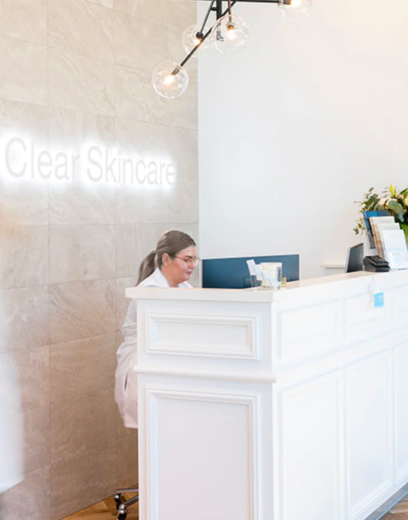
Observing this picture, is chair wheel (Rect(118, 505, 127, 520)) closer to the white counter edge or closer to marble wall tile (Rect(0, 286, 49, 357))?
marble wall tile (Rect(0, 286, 49, 357))

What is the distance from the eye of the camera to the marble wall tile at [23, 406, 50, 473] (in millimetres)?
3600

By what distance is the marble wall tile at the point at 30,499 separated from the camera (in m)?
3.52

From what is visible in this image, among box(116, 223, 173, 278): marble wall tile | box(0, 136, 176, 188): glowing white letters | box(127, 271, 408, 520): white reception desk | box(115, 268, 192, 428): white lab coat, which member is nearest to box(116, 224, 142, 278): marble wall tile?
box(116, 223, 173, 278): marble wall tile

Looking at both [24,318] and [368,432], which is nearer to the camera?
[368,432]

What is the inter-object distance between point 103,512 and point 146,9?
328 centimetres

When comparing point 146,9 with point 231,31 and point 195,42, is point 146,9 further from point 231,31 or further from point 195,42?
point 231,31

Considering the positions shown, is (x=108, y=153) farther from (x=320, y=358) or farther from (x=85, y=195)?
(x=320, y=358)

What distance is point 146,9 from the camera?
442 centimetres

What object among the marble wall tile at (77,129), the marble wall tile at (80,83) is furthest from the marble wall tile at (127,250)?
the marble wall tile at (80,83)

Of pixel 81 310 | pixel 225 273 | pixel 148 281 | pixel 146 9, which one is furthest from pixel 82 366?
pixel 146 9

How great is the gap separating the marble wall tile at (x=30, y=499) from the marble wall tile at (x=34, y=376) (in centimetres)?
39

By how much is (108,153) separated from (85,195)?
1.13 feet

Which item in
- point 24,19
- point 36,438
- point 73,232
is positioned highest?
point 24,19

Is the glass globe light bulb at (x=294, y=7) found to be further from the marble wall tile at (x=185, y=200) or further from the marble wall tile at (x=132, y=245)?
the marble wall tile at (x=185, y=200)
